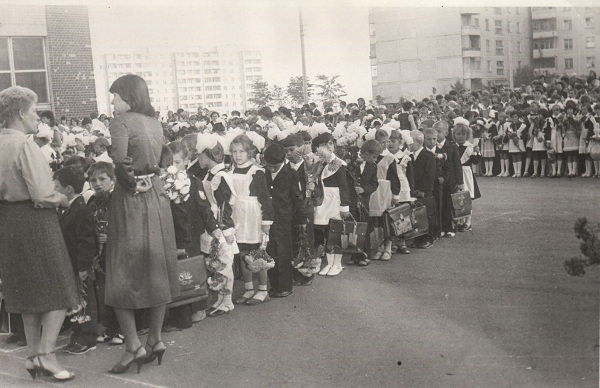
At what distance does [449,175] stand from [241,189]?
3427mm

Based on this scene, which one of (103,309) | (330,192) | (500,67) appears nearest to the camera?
(103,309)

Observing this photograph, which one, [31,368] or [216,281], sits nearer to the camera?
[31,368]

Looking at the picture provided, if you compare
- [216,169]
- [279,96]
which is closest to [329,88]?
[279,96]

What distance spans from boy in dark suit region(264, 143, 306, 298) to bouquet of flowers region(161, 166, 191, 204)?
→ 52.2 inches

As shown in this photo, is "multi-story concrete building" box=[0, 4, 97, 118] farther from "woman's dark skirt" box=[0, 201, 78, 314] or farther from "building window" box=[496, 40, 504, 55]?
"building window" box=[496, 40, 504, 55]

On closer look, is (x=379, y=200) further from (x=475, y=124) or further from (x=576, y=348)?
(x=475, y=124)

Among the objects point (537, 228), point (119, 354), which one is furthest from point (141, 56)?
point (537, 228)

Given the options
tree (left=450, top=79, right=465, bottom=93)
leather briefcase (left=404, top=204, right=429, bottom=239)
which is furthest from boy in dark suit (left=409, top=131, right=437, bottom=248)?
tree (left=450, top=79, right=465, bottom=93)

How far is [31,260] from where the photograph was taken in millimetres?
4160

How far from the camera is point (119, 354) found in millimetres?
4750

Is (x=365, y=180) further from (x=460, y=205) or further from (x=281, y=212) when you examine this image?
(x=460, y=205)

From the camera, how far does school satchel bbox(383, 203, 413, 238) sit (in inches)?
289

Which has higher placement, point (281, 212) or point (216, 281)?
point (281, 212)

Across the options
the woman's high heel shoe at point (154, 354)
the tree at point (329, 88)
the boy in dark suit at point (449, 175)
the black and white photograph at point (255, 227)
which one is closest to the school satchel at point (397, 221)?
the black and white photograph at point (255, 227)
